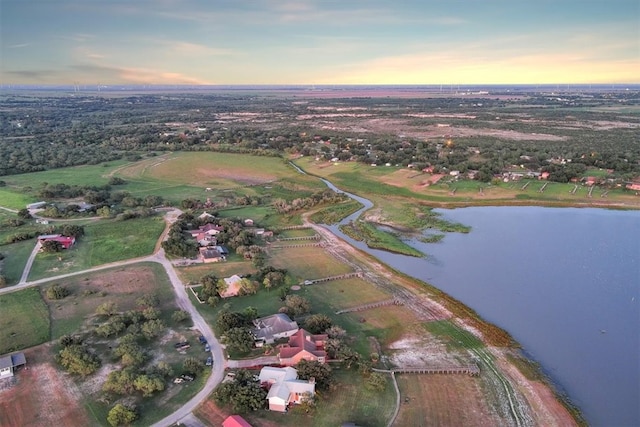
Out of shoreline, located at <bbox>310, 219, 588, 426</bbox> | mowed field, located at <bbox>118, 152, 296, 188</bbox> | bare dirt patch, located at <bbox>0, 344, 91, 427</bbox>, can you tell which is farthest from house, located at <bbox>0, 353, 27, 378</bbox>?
mowed field, located at <bbox>118, 152, 296, 188</bbox>

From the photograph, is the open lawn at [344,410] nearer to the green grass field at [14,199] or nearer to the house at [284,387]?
the house at [284,387]

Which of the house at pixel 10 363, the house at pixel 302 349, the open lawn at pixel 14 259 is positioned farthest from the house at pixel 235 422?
the open lawn at pixel 14 259

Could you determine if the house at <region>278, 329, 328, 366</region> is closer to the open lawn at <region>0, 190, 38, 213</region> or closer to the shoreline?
the shoreline

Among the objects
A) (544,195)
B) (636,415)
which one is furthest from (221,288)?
(544,195)

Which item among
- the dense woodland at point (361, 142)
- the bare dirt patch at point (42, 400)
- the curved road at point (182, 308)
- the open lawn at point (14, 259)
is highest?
the dense woodland at point (361, 142)

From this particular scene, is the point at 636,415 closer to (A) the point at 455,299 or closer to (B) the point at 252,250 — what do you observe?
(A) the point at 455,299
